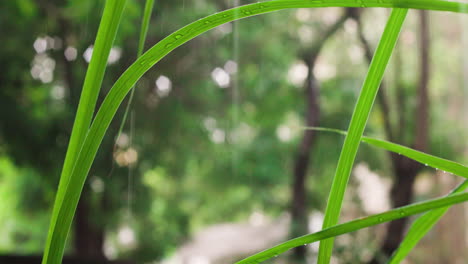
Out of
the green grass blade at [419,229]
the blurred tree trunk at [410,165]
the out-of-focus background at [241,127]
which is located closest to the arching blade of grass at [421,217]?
the green grass blade at [419,229]

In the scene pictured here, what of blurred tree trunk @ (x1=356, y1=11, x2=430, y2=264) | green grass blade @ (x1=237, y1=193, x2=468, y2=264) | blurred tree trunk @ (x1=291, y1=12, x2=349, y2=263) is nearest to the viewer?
green grass blade @ (x1=237, y1=193, x2=468, y2=264)

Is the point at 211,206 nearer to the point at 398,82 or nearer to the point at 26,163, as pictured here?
the point at 26,163

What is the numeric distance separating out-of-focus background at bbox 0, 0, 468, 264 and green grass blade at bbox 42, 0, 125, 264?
1703 millimetres

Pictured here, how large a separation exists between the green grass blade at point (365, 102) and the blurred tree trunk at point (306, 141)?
192cm

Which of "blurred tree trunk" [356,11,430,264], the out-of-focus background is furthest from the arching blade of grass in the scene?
"blurred tree trunk" [356,11,430,264]

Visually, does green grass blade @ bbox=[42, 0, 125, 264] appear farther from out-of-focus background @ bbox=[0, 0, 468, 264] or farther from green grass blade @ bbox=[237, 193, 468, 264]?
out-of-focus background @ bbox=[0, 0, 468, 264]

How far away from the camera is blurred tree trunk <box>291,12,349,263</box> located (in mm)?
2034

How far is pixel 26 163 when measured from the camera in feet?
6.26

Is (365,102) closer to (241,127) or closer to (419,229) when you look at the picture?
(419,229)

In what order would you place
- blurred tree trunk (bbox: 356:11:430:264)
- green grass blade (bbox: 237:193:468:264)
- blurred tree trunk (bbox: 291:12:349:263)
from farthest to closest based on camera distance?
blurred tree trunk (bbox: 291:12:349:263), blurred tree trunk (bbox: 356:11:430:264), green grass blade (bbox: 237:193:468:264)

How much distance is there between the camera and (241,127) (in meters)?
2.17

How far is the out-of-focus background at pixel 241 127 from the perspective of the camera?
189 centimetres

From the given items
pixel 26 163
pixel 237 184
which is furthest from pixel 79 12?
pixel 237 184

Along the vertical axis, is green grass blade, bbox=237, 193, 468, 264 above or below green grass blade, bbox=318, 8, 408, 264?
below
